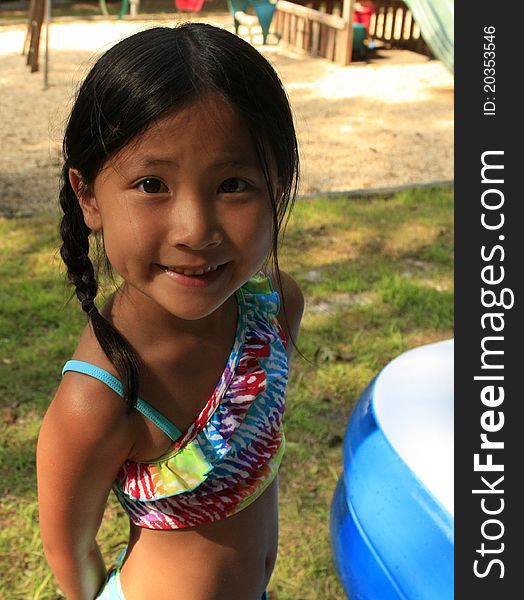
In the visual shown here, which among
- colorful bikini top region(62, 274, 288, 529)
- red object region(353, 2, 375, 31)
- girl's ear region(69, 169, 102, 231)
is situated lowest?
red object region(353, 2, 375, 31)

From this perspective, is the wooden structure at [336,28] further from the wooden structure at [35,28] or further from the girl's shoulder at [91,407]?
the girl's shoulder at [91,407]

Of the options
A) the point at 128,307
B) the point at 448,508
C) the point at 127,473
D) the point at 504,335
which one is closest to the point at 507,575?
the point at 448,508

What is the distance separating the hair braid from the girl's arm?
5 cm

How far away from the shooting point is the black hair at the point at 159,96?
1202 millimetres

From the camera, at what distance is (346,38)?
377 inches

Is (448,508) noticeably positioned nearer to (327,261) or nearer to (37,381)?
(37,381)

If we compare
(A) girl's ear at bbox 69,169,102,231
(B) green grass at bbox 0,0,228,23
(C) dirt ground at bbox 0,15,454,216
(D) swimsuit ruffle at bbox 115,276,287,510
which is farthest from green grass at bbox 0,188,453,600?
(B) green grass at bbox 0,0,228,23

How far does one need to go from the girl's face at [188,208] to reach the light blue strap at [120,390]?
14 centimetres

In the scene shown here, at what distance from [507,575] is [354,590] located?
17.6 inches

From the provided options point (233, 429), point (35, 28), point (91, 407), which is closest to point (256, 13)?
point (35, 28)

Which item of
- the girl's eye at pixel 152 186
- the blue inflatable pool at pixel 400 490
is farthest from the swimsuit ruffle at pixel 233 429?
the blue inflatable pool at pixel 400 490

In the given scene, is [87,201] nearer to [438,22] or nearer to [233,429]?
[233,429]

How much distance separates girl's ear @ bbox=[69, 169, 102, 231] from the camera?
1.32m

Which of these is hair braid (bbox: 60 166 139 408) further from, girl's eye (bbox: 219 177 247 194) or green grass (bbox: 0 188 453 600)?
green grass (bbox: 0 188 453 600)
